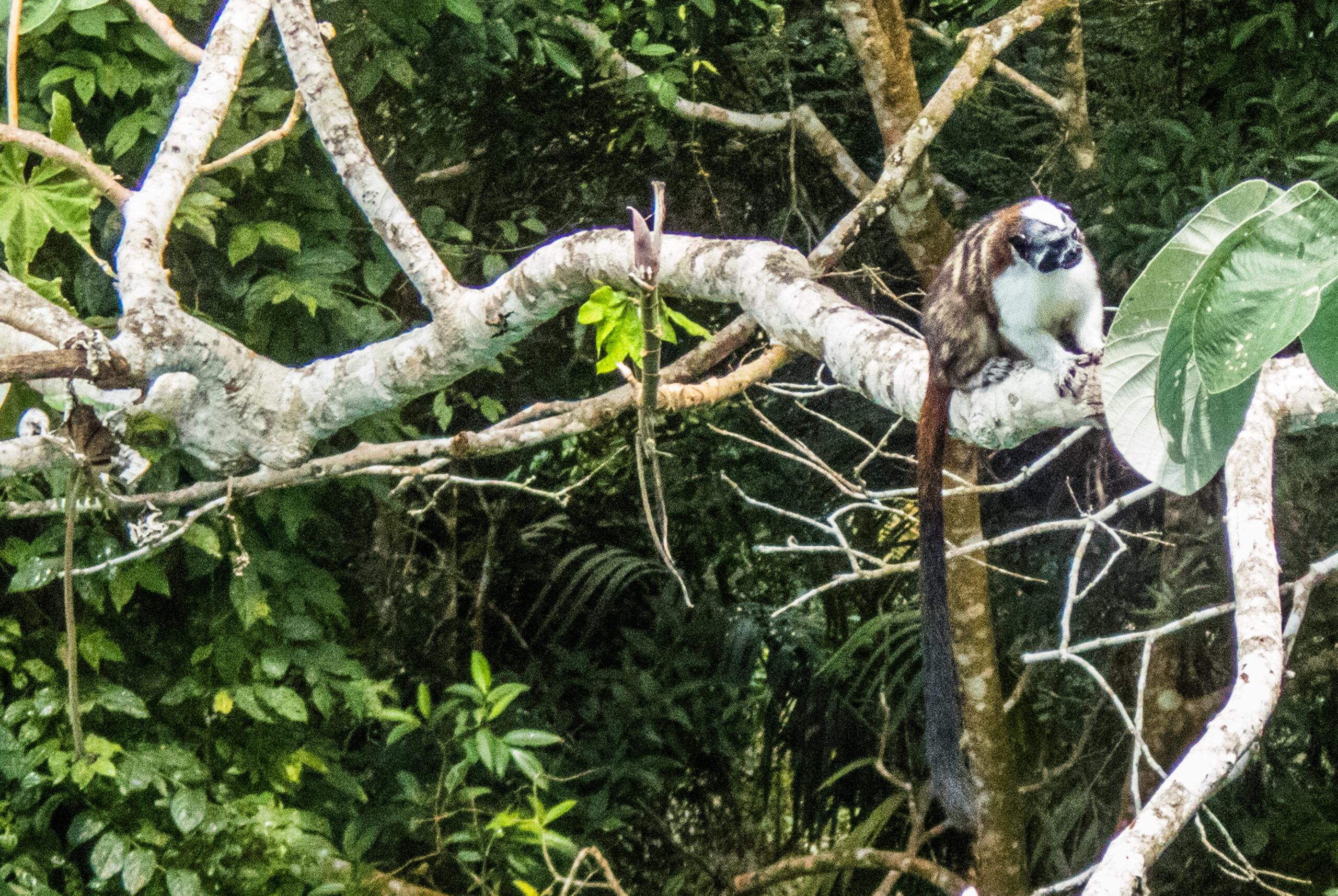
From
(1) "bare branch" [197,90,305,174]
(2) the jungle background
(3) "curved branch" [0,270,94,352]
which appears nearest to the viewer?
(3) "curved branch" [0,270,94,352]

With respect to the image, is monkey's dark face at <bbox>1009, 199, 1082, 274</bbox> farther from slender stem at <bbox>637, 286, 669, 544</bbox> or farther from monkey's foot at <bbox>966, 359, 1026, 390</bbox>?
slender stem at <bbox>637, 286, 669, 544</bbox>

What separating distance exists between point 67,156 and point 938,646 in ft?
4.73

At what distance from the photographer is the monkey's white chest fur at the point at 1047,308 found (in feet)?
5.11

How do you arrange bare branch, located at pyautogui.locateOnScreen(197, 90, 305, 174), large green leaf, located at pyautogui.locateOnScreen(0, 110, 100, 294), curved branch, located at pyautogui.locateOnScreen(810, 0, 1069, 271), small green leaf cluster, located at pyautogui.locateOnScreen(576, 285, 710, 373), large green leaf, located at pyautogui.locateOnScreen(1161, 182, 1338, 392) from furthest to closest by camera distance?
curved branch, located at pyautogui.locateOnScreen(810, 0, 1069, 271) → large green leaf, located at pyautogui.locateOnScreen(0, 110, 100, 294) → bare branch, located at pyautogui.locateOnScreen(197, 90, 305, 174) → small green leaf cluster, located at pyautogui.locateOnScreen(576, 285, 710, 373) → large green leaf, located at pyautogui.locateOnScreen(1161, 182, 1338, 392)

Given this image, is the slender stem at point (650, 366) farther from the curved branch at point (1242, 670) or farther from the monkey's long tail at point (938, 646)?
the curved branch at point (1242, 670)

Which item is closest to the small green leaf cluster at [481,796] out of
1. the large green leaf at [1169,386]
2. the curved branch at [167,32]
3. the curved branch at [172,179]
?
the curved branch at [172,179]

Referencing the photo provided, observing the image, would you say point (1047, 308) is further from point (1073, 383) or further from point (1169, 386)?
point (1169, 386)

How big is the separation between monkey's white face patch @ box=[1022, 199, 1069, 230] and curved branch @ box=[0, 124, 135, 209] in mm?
1351

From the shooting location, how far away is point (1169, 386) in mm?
527

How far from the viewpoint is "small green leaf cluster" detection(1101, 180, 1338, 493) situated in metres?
0.46

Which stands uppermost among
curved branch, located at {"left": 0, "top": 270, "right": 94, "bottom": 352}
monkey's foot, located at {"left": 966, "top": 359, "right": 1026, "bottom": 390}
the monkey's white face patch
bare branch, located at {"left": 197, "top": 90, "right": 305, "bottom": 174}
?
bare branch, located at {"left": 197, "top": 90, "right": 305, "bottom": 174}

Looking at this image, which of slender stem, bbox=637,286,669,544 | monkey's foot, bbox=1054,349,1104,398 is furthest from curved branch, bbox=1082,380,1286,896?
slender stem, bbox=637,286,669,544

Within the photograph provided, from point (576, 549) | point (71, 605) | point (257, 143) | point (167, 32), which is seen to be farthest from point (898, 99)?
point (71, 605)

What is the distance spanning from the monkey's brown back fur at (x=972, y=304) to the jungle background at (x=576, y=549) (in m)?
0.45
